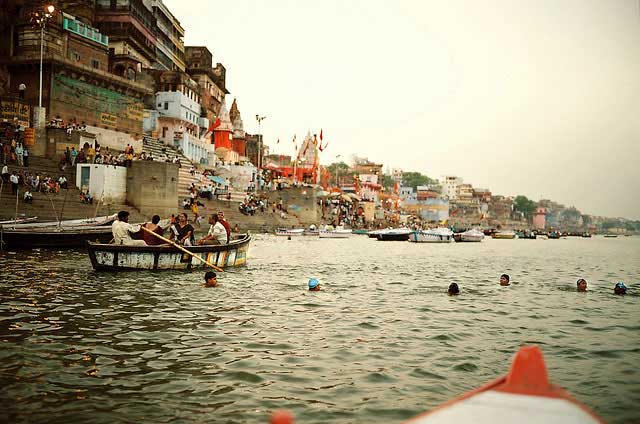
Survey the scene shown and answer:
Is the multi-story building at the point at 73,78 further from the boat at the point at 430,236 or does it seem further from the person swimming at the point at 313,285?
the boat at the point at 430,236

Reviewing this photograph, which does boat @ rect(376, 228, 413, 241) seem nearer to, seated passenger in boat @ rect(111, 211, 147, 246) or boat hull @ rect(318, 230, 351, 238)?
boat hull @ rect(318, 230, 351, 238)

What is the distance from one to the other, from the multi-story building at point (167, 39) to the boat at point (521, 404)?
66.3 m

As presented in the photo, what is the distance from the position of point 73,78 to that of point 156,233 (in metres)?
28.6

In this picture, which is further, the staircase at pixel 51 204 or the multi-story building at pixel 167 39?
the multi-story building at pixel 167 39

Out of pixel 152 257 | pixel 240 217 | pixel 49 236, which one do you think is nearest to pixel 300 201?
pixel 240 217

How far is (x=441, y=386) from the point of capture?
6.74 m

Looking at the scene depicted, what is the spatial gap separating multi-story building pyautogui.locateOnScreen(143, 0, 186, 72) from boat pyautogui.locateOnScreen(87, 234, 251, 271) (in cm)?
5113

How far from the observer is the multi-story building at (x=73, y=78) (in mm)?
38438

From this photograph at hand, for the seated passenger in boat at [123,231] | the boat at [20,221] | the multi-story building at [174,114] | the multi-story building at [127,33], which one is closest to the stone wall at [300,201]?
the multi-story building at [174,114]

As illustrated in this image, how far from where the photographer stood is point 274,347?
8.48m

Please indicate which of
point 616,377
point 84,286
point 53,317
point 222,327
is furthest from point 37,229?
point 616,377

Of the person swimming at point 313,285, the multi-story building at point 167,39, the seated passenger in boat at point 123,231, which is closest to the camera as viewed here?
the person swimming at point 313,285

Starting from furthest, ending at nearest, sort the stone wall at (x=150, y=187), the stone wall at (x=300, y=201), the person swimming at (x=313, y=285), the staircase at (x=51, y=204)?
the stone wall at (x=300, y=201)
the stone wall at (x=150, y=187)
the staircase at (x=51, y=204)
the person swimming at (x=313, y=285)

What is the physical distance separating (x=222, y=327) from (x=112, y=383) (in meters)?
3.56
